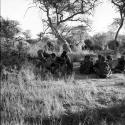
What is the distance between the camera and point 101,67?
26.9ft

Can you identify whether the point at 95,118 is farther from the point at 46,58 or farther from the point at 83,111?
the point at 46,58

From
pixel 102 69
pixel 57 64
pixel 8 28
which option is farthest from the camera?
pixel 8 28

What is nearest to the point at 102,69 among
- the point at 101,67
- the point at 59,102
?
the point at 101,67

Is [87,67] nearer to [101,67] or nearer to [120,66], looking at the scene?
[101,67]

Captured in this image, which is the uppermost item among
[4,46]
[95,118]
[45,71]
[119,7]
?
[119,7]

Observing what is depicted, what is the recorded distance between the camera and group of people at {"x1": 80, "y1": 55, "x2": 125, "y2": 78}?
8.16 meters

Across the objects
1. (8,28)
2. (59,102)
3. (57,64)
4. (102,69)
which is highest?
(8,28)

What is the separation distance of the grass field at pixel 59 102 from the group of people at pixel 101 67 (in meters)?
1.01

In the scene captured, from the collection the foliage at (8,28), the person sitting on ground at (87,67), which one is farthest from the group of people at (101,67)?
the foliage at (8,28)

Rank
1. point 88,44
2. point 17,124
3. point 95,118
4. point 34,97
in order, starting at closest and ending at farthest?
point 17,124 → point 95,118 → point 34,97 → point 88,44

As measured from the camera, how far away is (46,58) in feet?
29.4

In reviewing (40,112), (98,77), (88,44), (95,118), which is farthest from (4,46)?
(88,44)

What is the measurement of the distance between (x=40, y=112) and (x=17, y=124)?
89cm

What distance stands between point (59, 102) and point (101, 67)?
3.23 metres
